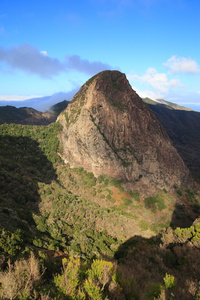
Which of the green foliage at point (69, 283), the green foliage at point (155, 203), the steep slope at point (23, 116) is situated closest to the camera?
the green foliage at point (69, 283)

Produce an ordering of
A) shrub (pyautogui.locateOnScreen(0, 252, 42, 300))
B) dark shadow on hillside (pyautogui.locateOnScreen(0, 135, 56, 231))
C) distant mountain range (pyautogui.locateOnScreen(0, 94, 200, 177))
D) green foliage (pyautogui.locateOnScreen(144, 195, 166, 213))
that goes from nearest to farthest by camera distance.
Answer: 1. shrub (pyautogui.locateOnScreen(0, 252, 42, 300))
2. dark shadow on hillside (pyautogui.locateOnScreen(0, 135, 56, 231))
3. green foliage (pyautogui.locateOnScreen(144, 195, 166, 213))
4. distant mountain range (pyautogui.locateOnScreen(0, 94, 200, 177))

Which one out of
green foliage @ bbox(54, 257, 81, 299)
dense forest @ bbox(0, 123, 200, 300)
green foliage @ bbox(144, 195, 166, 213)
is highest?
green foliage @ bbox(54, 257, 81, 299)

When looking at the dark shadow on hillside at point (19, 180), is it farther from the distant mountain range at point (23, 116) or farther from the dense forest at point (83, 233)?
the distant mountain range at point (23, 116)

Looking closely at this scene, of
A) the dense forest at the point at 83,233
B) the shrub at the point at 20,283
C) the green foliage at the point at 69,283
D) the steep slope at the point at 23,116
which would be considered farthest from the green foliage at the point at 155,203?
the steep slope at the point at 23,116

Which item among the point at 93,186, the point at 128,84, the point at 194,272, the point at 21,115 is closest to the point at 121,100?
the point at 128,84

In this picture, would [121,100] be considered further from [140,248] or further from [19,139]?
[140,248]

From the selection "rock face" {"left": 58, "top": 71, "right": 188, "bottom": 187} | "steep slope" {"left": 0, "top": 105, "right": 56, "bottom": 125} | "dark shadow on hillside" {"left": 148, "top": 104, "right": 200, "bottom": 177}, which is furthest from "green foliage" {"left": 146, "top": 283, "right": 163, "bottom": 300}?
"steep slope" {"left": 0, "top": 105, "right": 56, "bottom": 125}

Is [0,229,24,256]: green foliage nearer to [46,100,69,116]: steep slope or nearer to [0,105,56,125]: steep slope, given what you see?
[0,105,56,125]: steep slope
